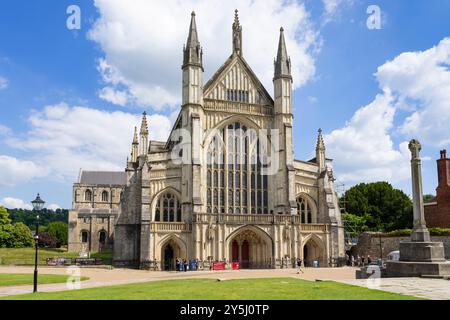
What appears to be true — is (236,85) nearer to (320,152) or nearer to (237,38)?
(237,38)

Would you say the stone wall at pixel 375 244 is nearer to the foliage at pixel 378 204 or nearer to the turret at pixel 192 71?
the foliage at pixel 378 204

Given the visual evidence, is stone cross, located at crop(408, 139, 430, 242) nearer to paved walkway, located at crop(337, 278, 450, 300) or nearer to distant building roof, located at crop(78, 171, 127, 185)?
paved walkway, located at crop(337, 278, 450, 300)

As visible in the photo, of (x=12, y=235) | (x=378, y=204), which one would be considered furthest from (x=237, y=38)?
(x=12, y=235)

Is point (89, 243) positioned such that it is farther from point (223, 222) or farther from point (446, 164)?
point (446, 164)

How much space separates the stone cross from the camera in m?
22.5

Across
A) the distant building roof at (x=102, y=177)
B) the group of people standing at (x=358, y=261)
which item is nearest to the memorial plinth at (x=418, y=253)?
the group of people standing at (x=358, y=261)

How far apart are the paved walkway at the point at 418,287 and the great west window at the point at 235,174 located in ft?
90.0

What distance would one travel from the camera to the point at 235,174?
153 ft

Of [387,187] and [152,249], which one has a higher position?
[387,187]

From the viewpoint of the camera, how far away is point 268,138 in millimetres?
48500

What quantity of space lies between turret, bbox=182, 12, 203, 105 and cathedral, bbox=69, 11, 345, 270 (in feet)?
0.35

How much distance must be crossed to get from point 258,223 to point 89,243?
54957 mm

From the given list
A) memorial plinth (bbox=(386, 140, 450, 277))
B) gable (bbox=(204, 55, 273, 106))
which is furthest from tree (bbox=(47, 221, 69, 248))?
memorial plinth (bbox=(386, 140, 450, 277))
